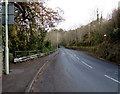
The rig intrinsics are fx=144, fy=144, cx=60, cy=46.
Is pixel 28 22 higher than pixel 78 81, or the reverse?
pixel 28 22

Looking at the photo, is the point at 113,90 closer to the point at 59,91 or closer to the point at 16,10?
the point at 59,91

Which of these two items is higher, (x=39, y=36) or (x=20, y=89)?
(x=39, y=36)

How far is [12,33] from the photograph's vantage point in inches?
666

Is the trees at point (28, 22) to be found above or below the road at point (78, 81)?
above

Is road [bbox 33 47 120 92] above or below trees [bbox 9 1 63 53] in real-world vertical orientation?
below

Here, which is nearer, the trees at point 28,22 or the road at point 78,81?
the road at point 78,81

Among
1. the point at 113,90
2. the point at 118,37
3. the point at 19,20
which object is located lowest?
the point at 113,90

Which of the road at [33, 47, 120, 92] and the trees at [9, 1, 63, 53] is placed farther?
the trees at [9, 1, 63, 53]

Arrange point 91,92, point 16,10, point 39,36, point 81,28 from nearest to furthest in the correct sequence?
point 91,92 → point 16,10 → point 39,36 → point 81,28

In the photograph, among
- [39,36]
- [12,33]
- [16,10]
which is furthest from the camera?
[39,36]

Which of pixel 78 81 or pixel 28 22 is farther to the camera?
pixel 28 22

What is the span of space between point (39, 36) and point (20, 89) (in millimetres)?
20725

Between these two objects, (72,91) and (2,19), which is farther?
(2,19)

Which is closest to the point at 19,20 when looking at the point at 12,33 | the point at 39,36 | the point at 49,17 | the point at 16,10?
the point at 16,10
